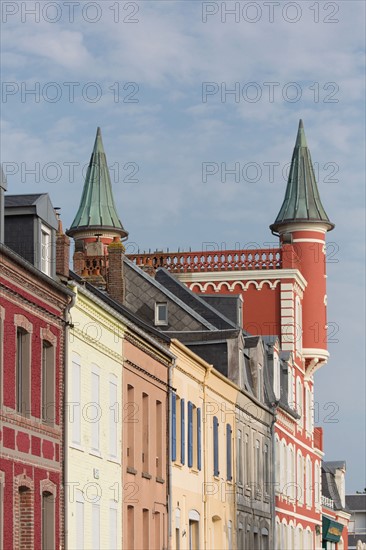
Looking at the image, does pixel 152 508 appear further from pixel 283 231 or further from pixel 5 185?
pixel 283 231

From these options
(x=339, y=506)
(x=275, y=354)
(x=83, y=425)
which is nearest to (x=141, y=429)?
(x=83, y=425)

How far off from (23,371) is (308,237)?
133ft

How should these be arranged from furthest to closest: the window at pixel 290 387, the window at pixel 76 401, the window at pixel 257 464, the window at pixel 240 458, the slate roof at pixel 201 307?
1. the window at pixel 290 387
2. the slate roof at pixel 201 307
3. the window at pixel 257 464
4. the window at pixel 240 458
5. the window at pixel 76 401

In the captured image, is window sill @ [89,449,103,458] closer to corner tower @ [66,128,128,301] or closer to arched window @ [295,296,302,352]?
corner tower @ [66,128,128,301]

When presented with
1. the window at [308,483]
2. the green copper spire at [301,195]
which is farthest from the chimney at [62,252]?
the window at [308,483]

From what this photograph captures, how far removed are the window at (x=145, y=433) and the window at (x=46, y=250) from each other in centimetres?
837

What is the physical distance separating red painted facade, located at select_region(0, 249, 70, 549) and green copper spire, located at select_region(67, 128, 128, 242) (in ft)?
128

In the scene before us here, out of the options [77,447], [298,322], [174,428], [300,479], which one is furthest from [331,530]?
[77,447]

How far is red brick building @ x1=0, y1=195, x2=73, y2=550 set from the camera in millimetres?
27750

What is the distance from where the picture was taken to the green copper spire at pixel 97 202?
7044cm

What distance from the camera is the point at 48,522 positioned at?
29938 mm

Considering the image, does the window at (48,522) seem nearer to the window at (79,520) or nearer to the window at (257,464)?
the window at (79,520)

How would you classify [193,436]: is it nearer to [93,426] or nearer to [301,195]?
[93,426]

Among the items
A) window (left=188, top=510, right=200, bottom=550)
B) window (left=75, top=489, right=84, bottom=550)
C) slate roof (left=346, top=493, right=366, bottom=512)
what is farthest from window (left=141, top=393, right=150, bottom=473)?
slate roof (left=346, top=493, right=366, bottom=512)
